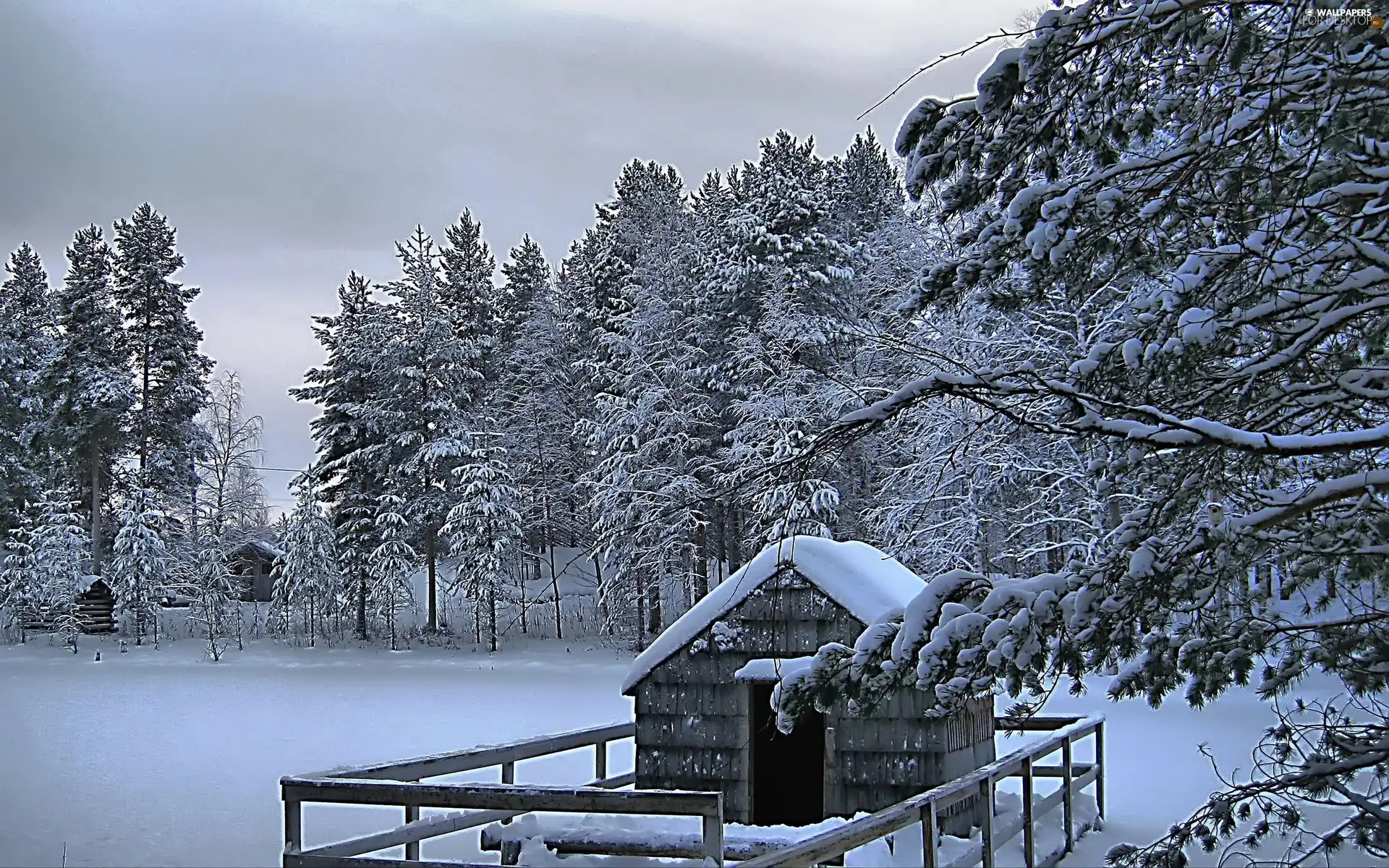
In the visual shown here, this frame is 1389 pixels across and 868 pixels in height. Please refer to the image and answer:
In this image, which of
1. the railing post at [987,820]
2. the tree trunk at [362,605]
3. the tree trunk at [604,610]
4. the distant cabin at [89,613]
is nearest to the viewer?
the railing post at [987,820]

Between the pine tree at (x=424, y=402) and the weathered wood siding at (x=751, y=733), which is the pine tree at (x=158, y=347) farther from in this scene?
the weathered wood siding at (x=751, y=733)

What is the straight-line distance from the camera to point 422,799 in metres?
6.70

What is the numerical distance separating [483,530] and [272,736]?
1594 cm

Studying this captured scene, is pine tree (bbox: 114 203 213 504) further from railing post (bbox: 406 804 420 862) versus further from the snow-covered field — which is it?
railing post (bbox: 406 804 420 862)

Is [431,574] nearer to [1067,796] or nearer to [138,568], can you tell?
[138,568]

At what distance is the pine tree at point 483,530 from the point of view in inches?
1496

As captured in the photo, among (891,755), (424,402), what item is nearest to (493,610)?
(424,402)

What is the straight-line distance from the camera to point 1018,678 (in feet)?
13.6

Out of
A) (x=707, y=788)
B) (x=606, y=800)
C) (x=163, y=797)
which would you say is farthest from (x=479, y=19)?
(x=606, y=800)

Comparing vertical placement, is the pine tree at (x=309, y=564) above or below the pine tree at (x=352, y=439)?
below

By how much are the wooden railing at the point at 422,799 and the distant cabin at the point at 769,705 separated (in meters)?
1.70

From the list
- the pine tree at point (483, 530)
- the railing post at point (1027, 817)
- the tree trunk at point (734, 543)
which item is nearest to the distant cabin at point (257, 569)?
the pine tree at point (483, 530)

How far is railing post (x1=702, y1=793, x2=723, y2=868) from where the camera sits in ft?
19.7

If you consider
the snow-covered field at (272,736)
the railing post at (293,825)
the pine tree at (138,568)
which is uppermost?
the pine tree at (138,568)
